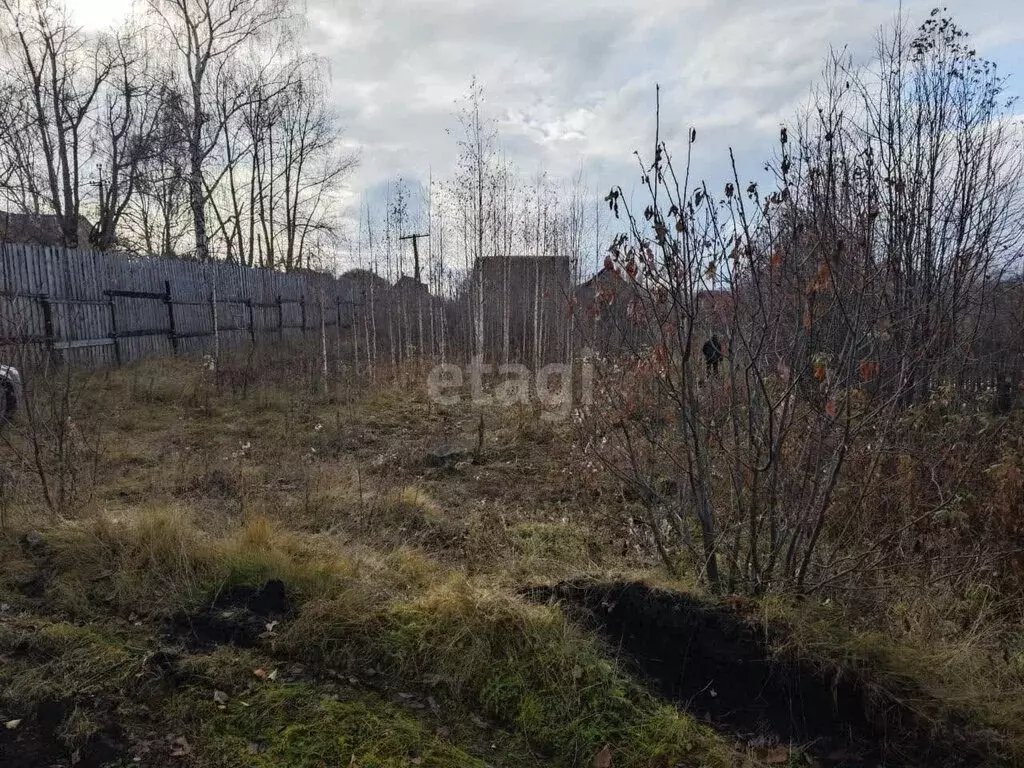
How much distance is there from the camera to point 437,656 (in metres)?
2.59

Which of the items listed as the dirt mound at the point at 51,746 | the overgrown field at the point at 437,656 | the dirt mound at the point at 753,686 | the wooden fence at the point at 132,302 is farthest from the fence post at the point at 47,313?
the dirt mound at the point at 753,686

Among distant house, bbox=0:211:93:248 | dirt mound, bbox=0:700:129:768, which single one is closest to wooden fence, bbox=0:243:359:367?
distant house, bbox=0:211:93:248

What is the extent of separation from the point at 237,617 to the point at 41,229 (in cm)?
1821

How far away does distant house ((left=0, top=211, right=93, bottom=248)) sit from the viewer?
15939 millimetres

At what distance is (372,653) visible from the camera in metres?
2.66

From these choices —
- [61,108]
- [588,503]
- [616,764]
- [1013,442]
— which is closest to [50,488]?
[588,503]

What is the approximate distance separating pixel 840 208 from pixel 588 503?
303 centimetres

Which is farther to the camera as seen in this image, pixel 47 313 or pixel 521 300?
pixel 521 300

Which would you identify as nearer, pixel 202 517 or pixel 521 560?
pixel 521 560

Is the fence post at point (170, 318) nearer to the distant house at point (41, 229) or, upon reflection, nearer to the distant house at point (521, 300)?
the distant house at point (41, 229)

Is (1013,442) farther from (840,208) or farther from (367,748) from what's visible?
(367,748)

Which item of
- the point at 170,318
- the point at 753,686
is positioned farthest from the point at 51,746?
the point at 170,318

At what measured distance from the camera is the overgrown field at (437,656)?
215 cm

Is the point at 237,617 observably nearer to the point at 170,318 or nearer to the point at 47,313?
the point at 47,313
